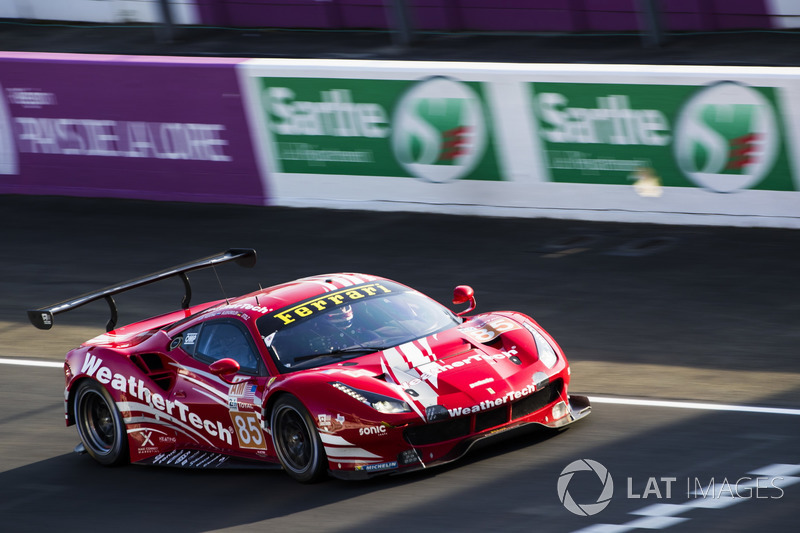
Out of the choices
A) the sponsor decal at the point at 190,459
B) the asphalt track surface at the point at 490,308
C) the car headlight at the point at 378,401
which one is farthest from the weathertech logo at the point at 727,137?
the sponsor decal at the point at 190,459

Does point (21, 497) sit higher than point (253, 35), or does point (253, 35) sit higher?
point (253, 35)

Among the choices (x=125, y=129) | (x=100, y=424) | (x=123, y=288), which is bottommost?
(x=100, y=424)

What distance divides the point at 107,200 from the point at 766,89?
9221mm

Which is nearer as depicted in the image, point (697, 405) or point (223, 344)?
point (223, 344)

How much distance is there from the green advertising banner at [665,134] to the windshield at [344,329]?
5788 mm

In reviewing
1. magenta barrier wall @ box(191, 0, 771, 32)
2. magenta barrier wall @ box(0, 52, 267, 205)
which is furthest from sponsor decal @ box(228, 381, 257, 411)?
magenta barrier wall @ box(191, 0, 771, 32)

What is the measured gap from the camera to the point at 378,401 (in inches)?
286

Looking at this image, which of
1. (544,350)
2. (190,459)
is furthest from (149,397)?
(544,350)

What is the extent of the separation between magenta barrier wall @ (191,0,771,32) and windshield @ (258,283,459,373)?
1690 centimetres

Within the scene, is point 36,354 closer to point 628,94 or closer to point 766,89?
point 628,94

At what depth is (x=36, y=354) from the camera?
11797mm

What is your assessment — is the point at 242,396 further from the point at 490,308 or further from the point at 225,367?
the point at 490,308

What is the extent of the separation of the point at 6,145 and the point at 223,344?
10.8 meters

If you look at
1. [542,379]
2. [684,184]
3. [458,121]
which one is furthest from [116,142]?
[542,379]
